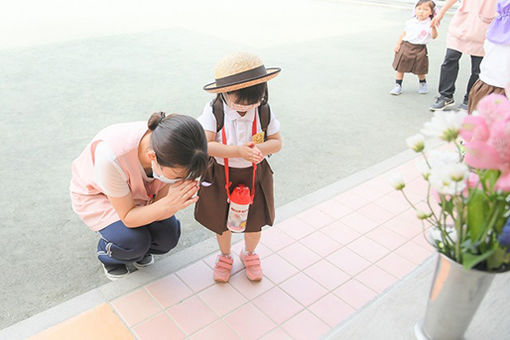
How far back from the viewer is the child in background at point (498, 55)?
109 inches

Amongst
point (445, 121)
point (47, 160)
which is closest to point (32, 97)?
point (47, 160)

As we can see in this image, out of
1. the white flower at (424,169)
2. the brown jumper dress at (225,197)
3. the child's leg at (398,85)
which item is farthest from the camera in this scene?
the child's leg at (398,85)

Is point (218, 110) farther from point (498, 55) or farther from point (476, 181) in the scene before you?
point (498, 55)

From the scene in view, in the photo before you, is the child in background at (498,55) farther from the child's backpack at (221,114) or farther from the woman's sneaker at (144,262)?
the woman's sneaker at (144,262)

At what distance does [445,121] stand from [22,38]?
7135mm

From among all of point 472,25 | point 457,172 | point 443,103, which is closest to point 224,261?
point 457,172

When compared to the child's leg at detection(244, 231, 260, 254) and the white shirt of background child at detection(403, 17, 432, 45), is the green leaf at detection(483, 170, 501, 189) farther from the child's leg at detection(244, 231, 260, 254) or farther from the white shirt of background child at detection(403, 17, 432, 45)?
the white shirt of background child at detection(403, 17, 432, 45)

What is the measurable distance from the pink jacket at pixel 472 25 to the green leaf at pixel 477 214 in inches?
134

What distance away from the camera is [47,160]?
331cm

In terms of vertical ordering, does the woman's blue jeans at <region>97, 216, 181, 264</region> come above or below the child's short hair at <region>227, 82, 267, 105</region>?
below

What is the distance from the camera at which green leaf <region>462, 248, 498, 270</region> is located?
2.80 ft

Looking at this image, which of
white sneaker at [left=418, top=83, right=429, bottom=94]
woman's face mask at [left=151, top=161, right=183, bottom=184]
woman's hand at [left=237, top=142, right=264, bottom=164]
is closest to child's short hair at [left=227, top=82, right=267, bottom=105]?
woman's hand at [left=237, top=142, right=264, bottom=164]

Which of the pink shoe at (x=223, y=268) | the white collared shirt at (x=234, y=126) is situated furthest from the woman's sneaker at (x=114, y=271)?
the white collared shirt at (x=234, y=126)

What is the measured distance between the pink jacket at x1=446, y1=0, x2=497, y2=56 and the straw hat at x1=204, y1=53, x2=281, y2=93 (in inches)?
108
